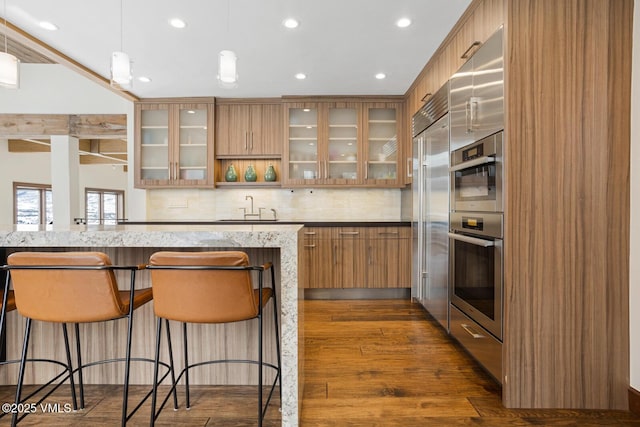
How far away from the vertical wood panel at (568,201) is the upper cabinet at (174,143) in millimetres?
3403

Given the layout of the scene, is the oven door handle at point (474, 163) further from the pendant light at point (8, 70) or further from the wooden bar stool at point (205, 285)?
the pendant light at point (8, 70)

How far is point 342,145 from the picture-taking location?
14.3 ft

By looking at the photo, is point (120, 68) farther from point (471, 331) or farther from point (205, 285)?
point (471, 331)

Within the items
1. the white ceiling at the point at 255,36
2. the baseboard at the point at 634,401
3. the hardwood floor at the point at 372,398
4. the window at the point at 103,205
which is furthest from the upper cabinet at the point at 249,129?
the window at the point at 103,205

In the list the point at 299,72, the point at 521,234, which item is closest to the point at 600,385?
the point at 521,234

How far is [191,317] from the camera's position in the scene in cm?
151

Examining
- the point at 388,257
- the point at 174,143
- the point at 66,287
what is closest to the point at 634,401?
the point at 388,257

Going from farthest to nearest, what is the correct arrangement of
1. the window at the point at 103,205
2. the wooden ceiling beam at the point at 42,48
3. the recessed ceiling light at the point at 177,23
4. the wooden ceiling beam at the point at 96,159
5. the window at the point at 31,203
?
the window at the point at 103,205 < the wooden ceiling beam at the point at 96,159 < the window at the point at 31,203 < the wooden ceiling beam at the point at 42,48 < the recessed ceiling light at the point at 177,23

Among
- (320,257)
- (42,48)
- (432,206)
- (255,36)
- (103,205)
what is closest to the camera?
(255,36)

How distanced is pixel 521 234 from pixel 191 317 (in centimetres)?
166

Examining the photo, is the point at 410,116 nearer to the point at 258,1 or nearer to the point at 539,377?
the point at 258,1

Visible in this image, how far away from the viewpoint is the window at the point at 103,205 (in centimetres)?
998

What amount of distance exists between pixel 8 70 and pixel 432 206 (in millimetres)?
3069

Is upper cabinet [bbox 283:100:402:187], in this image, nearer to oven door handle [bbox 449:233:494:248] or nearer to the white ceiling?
the white ceiling
